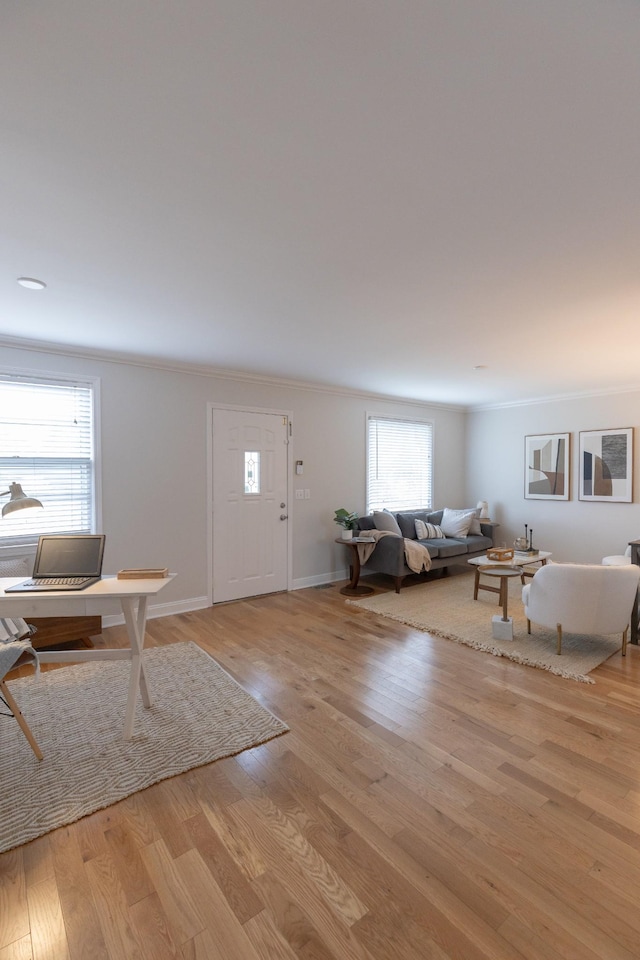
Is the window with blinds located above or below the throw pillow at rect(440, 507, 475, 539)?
above

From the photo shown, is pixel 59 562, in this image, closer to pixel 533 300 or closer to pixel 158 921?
pixel 158 921

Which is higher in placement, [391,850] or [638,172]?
[638,172]

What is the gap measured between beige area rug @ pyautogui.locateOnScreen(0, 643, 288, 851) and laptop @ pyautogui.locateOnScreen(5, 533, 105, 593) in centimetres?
83

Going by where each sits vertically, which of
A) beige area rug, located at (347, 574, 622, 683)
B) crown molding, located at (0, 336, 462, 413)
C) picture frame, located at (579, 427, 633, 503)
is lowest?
beige area rug, located at (347, 574, 622, 683)

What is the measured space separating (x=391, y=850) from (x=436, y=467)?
585cm

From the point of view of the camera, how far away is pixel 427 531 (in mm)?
5938

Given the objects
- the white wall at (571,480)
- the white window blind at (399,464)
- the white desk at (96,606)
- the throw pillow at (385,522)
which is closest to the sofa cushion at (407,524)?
the throw pillow at (385,522)

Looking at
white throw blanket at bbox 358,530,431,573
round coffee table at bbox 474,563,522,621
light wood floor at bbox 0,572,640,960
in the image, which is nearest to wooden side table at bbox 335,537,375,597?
white throw blanket at bbox 358,530,431,573

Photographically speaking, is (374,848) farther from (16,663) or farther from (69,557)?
(69,557)

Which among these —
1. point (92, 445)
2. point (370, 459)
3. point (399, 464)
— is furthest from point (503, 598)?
point (92, 445)

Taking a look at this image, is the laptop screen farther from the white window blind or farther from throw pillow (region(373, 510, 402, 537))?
the white window blind

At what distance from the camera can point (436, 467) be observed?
701cm

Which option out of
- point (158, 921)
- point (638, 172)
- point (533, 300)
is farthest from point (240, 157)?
point (158, 921)

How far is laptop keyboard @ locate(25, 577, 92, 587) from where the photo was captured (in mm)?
2344
